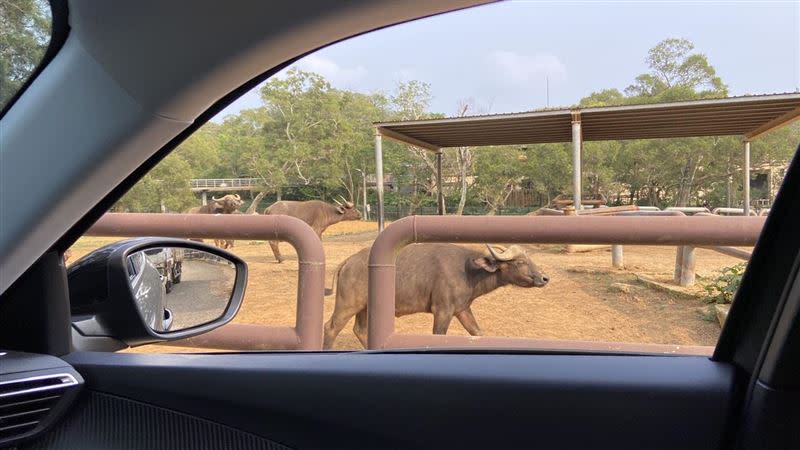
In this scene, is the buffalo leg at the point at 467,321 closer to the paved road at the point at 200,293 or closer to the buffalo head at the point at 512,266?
the buffalo head at the point at 512,266

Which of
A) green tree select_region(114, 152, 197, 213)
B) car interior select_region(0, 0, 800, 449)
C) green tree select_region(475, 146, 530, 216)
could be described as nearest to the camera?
car interior select_region(0, 0, 800, 449)

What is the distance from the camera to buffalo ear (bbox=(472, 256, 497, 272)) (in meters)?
5.91

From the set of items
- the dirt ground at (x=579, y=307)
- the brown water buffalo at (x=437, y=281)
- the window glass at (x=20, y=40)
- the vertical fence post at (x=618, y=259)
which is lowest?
the dirt ground at (x=579, y=307)

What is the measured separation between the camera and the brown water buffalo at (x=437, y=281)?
561 cm

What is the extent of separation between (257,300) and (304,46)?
769cm

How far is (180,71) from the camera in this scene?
1023mm

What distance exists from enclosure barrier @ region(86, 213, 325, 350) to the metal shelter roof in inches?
292

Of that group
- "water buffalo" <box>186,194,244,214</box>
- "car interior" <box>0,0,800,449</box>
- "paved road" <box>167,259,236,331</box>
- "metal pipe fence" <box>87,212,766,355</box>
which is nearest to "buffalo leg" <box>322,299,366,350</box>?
"metal pipe fence" <box>87,212,766,355</box>

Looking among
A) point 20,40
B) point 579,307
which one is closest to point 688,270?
point 579,307

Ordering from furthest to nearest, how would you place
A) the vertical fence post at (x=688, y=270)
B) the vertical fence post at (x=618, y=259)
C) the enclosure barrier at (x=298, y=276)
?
1. the vertical fence post at (x=618, y=259)
2. the vertical fence post at (x=688, y=270)
3. the enclosure barrier at (x=298, y=276)

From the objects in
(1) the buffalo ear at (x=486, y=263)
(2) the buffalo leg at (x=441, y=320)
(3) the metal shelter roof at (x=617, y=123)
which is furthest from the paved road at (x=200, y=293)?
(3) the metal shelter roof at (x=617, y=123)

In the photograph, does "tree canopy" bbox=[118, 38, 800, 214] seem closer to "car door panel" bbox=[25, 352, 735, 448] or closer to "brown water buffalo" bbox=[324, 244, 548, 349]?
"brown water buffalo" bbox=[324, 244, 548, 349]

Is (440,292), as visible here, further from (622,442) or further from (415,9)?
(415,9)

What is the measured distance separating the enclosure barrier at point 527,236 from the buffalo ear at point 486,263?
324 cm
